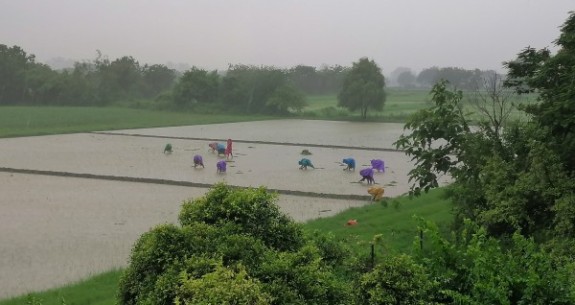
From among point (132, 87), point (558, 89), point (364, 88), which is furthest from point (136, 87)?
point (558, 89)

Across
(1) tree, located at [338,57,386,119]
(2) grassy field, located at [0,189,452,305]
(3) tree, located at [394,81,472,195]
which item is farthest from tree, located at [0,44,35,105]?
(3) tree, located at [394,81,472,195]

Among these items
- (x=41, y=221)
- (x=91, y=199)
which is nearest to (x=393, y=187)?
(x=91, y=199)

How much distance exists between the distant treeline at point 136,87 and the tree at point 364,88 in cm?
505

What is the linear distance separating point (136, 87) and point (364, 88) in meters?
33.1

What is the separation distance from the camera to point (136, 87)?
226 feet

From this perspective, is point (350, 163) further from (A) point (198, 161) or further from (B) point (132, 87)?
(B) point (132, 87)

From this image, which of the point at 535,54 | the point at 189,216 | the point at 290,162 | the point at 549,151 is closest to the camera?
the point at 189,216

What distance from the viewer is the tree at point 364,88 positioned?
46062mm

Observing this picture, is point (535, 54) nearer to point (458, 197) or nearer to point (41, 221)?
point (458, 197)

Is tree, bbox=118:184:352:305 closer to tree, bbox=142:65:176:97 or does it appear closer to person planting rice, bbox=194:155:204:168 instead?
person planting rice, bbox=194:155:204:168

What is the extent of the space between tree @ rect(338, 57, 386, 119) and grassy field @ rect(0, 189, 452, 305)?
31298 millimetres

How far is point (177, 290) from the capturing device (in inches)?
137

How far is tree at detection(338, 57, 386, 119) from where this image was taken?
46.1 m

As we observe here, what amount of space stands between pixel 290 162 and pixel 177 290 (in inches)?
723
